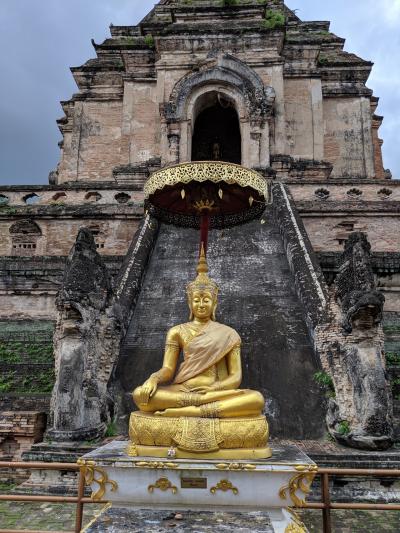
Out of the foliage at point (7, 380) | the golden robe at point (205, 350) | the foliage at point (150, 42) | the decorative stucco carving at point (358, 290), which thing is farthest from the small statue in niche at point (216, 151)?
the golden robe at point (205, 350)

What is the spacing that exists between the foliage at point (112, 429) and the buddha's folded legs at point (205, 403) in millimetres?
2519

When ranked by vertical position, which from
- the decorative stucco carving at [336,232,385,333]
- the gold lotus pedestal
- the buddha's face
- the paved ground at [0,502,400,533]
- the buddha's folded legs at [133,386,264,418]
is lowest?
the paved ground at [0,502,400,533]

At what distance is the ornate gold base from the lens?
185 inches

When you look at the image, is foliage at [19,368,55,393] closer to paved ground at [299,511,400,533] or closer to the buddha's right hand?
the buddha's right hand

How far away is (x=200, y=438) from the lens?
4.76 metres

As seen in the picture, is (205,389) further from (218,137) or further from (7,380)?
(218,137)

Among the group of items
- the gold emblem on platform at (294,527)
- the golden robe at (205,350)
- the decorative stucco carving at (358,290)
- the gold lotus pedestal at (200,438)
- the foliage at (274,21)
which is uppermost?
the foliage at (274,21)

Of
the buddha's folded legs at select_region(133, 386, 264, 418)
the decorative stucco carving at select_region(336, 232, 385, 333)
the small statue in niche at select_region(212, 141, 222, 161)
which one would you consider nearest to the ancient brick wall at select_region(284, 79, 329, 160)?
the small statue in niche at select_region(212, 141, 222, 161)

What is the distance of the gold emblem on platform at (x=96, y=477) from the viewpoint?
4.50 m

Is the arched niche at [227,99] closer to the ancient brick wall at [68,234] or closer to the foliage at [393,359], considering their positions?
the ancient brick wall at [68,234]

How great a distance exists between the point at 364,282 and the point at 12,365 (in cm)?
634

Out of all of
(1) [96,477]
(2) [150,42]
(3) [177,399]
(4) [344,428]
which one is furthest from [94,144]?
(1) [96,477]

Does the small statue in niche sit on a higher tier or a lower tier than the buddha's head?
higher

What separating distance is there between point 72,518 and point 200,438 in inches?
82.5
